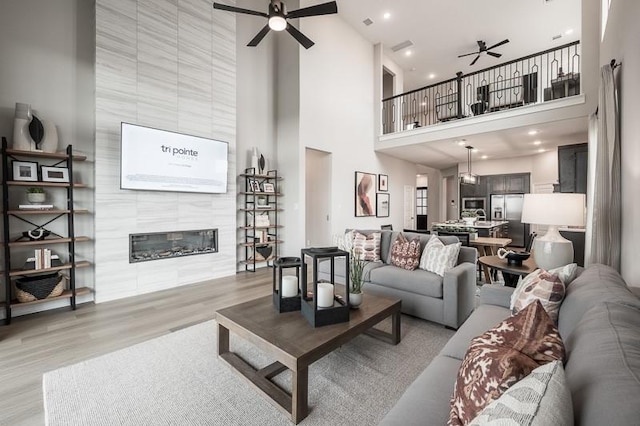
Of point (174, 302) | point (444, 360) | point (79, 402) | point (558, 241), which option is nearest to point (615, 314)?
point (444, 360)

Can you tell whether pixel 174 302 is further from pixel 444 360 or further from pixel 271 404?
pixel 444 360

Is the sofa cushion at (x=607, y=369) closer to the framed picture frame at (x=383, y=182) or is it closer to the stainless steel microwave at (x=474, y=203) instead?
the framed picture frame at (x=383, y=182)

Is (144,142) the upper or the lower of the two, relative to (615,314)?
upper

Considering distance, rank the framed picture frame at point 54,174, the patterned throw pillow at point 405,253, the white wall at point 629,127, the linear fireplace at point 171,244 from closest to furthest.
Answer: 1. the white wall at point 629,127
2. the framed picture frame at point 54,174
3. the patterned throw pillow at point 405,253
4. the linear fireplace at point 171,244

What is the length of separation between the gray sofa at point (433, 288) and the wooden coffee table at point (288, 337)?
2.09ft

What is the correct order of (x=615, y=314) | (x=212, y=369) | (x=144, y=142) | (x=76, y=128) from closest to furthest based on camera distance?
(x=615, y=314) < (x=212, y=369) < (x=76, y=128) < (x=144, y=142)

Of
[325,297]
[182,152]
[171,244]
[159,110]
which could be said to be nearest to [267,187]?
[182,152]

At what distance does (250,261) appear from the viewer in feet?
17.1

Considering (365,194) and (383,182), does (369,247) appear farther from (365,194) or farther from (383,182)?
(383,182)

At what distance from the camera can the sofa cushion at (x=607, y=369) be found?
0.57 m

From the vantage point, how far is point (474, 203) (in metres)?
9.24

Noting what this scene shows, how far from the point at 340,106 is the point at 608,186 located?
5046 mm

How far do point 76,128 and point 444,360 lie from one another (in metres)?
4.63

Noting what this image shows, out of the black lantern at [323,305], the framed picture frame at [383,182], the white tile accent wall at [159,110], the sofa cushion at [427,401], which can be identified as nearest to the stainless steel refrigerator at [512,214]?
the framed picture frame at [383,182]
